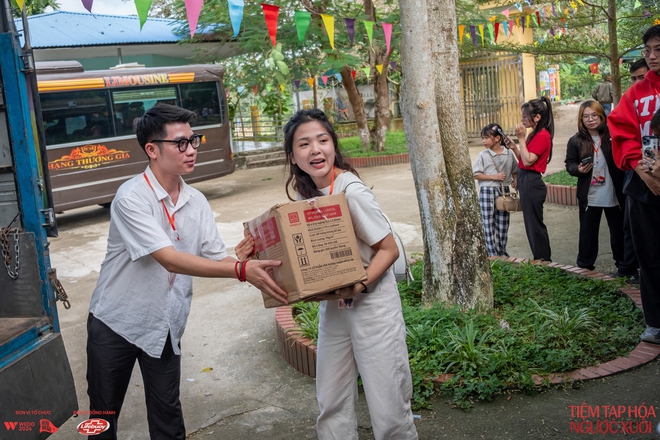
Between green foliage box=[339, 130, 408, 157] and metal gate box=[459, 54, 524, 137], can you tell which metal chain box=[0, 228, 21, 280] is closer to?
green foliage box=[339, 130, 408, 157]

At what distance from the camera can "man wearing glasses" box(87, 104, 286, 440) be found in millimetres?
2785

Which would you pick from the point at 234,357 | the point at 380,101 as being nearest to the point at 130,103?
the point at 380,101

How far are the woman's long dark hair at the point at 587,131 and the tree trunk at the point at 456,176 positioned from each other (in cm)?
159

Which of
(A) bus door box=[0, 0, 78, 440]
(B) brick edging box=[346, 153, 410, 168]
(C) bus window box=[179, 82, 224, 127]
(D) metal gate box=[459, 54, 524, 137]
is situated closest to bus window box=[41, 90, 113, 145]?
(C) bus window box=[179, 82, 224, 127]

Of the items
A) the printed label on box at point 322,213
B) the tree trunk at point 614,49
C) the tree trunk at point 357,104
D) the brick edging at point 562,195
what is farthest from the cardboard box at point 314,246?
the tree trunk at point 357,104

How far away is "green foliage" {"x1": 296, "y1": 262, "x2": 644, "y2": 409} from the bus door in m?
1.94

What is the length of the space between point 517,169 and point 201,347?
3.33 metres

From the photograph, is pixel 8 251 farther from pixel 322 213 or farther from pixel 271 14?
pixel 271 14

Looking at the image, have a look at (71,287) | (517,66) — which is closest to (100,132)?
(71,287)

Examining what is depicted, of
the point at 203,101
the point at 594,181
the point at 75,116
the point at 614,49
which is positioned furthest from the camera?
the point at 203,101

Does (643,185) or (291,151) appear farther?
(643,185)

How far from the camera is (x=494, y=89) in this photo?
62.1 ft

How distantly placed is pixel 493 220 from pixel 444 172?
188cm

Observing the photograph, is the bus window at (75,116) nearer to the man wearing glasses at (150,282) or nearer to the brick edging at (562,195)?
the brick edging at (562,195)
